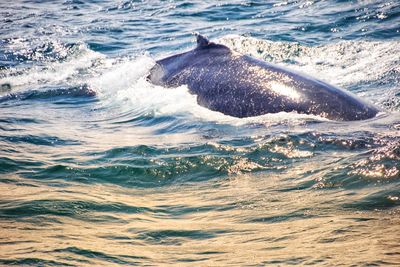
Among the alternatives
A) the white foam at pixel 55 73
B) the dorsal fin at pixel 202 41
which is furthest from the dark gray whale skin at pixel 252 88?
the white foam at pixel 55 73

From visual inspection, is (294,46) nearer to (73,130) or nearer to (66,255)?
(73,130)

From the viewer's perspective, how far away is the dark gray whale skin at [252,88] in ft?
26.4

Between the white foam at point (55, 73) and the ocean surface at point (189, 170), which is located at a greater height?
the white foam at point (55, 73)

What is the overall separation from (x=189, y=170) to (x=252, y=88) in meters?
2.48

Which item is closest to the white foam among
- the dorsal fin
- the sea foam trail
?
the sea foam trail

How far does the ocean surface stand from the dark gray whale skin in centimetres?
21

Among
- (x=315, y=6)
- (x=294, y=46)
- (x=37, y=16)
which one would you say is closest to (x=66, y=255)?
(x=294, y=46)

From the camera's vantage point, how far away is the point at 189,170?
6.55 m

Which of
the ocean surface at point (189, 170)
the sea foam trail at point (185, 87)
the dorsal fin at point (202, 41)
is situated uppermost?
the dorsal fin at point (202, 41)

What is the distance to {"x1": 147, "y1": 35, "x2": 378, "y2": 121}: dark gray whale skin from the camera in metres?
8.05

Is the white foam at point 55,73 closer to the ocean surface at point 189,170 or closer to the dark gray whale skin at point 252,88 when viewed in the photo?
the ocean surface at point 189,170

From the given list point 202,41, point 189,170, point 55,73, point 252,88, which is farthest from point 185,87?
point 55,73

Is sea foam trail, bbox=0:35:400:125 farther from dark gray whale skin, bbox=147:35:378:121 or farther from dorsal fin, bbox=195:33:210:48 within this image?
dorsal fin, bbox=195:33:210:48

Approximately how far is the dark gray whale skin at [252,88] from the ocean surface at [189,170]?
0.70 feet
